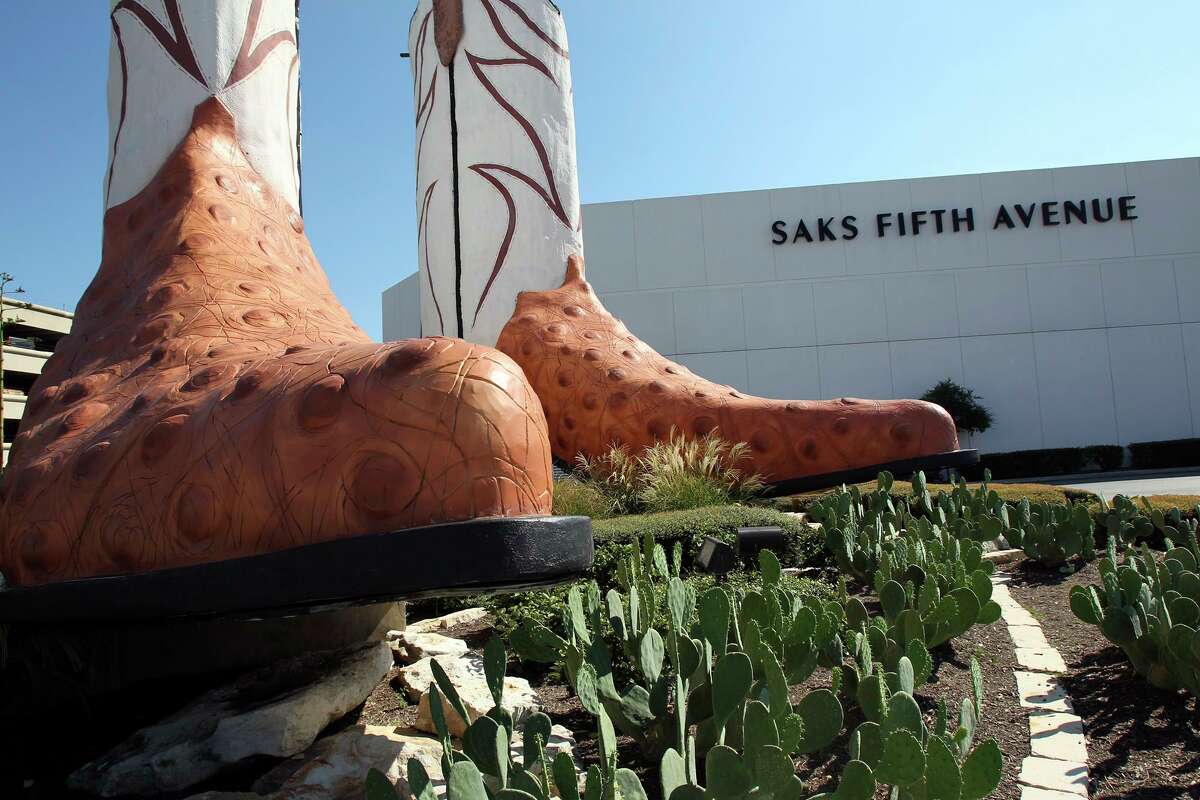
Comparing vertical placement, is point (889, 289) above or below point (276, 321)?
above

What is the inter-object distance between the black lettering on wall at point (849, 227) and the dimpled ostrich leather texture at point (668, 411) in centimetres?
1282

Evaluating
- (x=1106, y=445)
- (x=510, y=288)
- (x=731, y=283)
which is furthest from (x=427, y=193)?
(x=1106, y=445)

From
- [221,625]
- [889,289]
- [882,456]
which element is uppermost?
[889,289]

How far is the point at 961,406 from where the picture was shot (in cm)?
1484

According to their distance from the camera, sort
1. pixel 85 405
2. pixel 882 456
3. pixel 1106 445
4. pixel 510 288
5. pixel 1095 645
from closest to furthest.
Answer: pixel 85 405
pixel 1095 645
pixel 882 456
pixel 510 288
pixel 1106 445

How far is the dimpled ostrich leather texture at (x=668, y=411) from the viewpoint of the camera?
3447 millimetres

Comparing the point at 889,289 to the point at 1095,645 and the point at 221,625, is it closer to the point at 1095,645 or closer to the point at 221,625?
the point at 1095,645

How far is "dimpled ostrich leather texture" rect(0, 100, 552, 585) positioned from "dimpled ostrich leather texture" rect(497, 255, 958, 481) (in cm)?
211

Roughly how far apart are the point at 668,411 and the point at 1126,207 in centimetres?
1579

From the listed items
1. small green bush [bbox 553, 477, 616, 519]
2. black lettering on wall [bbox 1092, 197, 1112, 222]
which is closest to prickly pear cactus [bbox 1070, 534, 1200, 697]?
small green bush [bbox 553, 477, 616, 519]

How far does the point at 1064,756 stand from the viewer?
1.53 meters

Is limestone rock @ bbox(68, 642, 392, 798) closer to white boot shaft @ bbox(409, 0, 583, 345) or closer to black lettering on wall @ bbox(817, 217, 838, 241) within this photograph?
white boot shaft @ bbox(409, 0, 583, 345)

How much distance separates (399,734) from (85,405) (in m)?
0.87

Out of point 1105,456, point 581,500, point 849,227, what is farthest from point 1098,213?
point 581,500
